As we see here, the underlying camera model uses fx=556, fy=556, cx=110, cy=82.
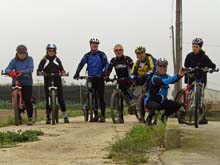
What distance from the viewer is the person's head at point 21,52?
11.9m

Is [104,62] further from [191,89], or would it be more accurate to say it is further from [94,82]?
[191,89]

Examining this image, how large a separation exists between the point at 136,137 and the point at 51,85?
4.70 metres

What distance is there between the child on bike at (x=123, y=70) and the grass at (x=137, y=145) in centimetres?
357

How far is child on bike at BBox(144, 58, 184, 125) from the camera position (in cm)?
993

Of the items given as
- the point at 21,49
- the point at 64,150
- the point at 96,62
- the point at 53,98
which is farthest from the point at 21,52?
the point at 64,150

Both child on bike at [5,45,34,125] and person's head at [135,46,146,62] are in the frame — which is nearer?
person's head at [135,46,146,62]

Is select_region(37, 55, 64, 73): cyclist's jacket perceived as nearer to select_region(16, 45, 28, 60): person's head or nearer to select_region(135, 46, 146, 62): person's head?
select_region(16, 45, 28, 60): person's head

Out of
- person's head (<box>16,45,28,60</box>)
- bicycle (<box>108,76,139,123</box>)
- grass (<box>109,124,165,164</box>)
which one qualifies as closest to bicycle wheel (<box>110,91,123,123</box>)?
bicycle (<box>108,76,139,123</box>)

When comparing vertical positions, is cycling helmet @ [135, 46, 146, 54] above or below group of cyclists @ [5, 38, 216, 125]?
above

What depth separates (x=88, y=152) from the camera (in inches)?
273

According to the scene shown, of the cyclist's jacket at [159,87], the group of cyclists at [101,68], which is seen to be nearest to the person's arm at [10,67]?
the group of cyclists at [101,68]

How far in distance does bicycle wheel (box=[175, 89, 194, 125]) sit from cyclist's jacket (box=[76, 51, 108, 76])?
2.15 meters

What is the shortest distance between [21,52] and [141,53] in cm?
257

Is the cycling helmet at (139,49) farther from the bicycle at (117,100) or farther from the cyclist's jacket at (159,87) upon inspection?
the cyclist's jacket at (159,87)
